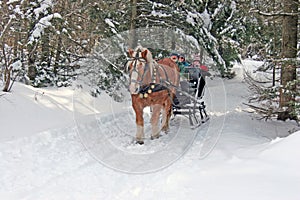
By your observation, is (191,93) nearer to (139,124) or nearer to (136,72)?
(139,124)

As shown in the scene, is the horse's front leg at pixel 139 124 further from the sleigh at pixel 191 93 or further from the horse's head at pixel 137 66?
the sleigh at pixel 191 93

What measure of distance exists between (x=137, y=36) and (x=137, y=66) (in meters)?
1.75

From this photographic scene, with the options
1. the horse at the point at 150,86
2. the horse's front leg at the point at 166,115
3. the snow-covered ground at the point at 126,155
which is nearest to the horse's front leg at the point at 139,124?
the horse at the point at 150,86

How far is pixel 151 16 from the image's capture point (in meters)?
8.88

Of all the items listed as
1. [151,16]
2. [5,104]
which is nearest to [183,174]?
[5,104]

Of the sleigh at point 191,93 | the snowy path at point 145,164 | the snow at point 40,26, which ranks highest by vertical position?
the snow at point 40,26

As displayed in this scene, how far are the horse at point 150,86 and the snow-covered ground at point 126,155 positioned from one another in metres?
0.35

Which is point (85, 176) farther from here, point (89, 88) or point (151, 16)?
point (151, 16)

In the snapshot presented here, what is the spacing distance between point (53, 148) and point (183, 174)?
228 cm

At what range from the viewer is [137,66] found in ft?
18.1

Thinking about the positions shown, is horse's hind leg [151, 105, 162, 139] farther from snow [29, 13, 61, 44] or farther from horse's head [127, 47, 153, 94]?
snow [29, 13, 61, 44]

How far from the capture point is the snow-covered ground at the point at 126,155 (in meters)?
3.67

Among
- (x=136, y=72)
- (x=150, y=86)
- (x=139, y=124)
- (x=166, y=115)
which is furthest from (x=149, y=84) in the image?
(x=166, y=115)

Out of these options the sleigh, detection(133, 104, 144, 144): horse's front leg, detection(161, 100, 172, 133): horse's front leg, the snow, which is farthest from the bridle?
the snow
